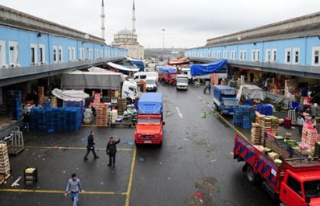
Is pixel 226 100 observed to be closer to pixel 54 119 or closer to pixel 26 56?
pixel 54 119

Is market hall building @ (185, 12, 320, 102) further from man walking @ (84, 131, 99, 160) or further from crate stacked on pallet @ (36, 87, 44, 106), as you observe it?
crate stacked on pallet @ (36, 87, 44, 106)

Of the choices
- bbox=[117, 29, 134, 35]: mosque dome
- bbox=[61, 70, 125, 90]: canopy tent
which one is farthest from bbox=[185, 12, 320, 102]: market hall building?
bbox=[117, 29, 134, 35]: mosque dome

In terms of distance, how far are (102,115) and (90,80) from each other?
9.31 meters

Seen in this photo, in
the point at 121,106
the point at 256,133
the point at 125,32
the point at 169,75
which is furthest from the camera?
the point at 125,32

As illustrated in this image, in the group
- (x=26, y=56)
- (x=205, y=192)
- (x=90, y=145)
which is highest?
(x=26, y=56)

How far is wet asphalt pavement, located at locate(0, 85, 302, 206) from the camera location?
481 inches

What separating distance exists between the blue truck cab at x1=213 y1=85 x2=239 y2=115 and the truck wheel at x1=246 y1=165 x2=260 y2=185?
1389cm

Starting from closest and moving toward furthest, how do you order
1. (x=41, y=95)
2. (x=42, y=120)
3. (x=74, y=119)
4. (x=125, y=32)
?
(x=42, y=120)
(x=74, y=119)
(x=41, y=95)
(x=125, y=32)

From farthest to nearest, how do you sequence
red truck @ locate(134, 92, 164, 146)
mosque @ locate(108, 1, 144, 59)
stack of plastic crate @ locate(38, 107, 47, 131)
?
mosque @ locate(108, 1, 144, 59) → stack of plastic crate @ locate(38, 107, 47, 131) → red truck @ locate(134, 92, 164, 146)

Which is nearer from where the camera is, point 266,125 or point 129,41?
point 266,125

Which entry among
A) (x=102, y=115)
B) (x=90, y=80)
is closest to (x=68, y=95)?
(x=90, y=80)

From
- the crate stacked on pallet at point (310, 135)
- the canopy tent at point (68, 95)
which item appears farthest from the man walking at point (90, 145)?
the crate stacked on pallet at point (310, 135)

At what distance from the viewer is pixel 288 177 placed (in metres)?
10.3

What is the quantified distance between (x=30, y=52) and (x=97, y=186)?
53.0 ft
